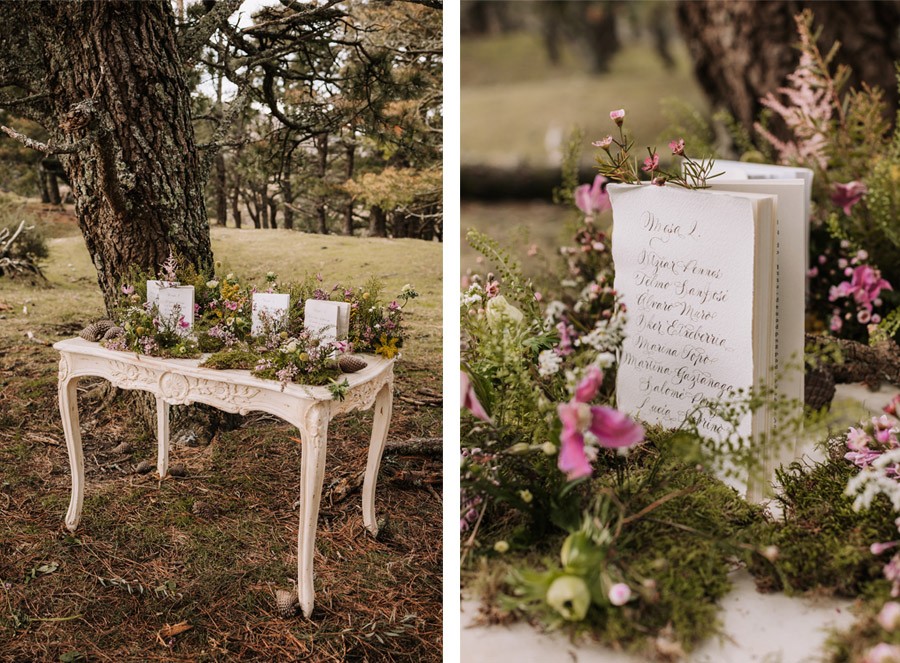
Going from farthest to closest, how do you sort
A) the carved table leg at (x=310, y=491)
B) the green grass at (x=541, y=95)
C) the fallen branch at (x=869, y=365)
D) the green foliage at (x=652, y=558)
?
1. the green grass at (x=541, y=95)
2. the fallen branch at (x=869, y=365)
3. the carved table leg at (x=310, y=491)
4. the green foliage at (x=652, y=558)

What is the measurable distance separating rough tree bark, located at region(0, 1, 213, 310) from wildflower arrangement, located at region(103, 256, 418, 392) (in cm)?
7

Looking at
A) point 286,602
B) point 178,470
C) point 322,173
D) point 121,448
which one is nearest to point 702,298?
point 322,173

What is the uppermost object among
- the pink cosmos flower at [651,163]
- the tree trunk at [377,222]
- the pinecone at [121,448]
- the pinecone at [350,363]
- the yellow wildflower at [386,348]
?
the pink cosmos flower at [651,163]

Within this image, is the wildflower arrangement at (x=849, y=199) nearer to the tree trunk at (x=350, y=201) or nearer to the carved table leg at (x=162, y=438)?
the tree trunk at (x=350, y=201)

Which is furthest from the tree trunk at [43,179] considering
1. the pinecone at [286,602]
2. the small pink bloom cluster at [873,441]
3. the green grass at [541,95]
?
the green grass at [541,95]

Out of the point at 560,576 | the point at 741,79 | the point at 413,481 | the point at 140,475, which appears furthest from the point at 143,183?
the point at 741,79

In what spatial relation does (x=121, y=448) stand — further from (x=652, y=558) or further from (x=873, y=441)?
(x=873, y=441)

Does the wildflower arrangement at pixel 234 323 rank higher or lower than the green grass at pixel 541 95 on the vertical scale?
lower

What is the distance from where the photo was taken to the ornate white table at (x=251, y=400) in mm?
→ 1334

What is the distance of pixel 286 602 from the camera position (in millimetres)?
1484

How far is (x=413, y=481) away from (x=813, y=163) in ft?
4.77

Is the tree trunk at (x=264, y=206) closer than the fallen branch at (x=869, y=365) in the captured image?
Yes

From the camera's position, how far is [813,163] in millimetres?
2014

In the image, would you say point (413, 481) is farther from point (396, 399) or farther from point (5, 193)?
point (5, 193)
